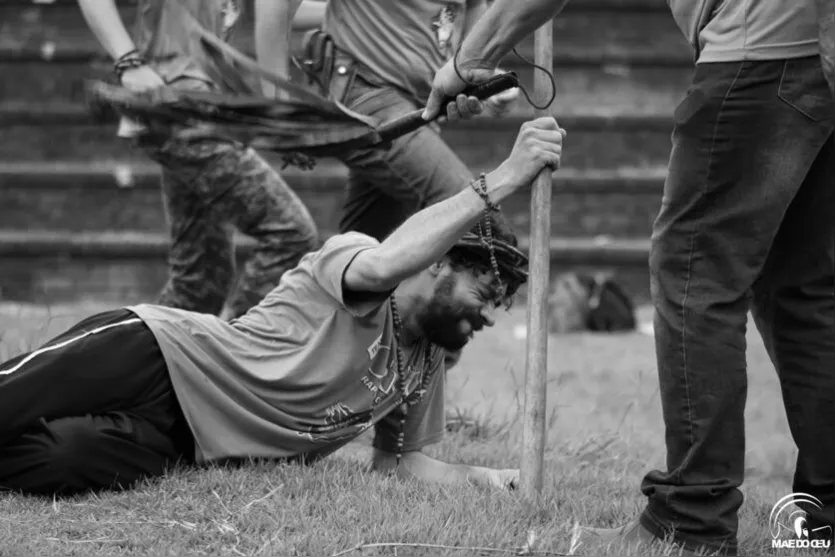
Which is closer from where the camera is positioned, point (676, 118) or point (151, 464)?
point (676, 118)

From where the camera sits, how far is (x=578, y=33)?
9953 millimetres

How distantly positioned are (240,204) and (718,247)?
2571 millimetres

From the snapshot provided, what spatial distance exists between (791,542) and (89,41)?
7.65m

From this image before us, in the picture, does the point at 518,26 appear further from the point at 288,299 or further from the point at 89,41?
the point at 89,41

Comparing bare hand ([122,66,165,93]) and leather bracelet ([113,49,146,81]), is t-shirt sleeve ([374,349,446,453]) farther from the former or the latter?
leather bracelet ([113,49,146,81])

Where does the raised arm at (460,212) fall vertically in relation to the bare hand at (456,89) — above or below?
below

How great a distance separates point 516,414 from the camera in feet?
17.8

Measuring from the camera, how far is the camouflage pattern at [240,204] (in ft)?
17.2

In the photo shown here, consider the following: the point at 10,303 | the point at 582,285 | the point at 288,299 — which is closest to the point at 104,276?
the point at 10,303

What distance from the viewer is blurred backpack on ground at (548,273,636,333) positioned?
8836 millimetres

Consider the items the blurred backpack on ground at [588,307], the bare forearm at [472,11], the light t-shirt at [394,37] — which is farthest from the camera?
the blurred backpack on ground at [588,307]

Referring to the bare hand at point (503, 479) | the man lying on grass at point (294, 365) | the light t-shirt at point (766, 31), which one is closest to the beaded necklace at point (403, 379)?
the man lying on grass at point (294, 365)

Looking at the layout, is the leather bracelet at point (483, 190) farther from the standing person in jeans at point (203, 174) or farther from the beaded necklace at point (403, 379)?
the standing person in jeans at point (203, 174)

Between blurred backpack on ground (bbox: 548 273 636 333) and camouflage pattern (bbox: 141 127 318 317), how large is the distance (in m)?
3.71
